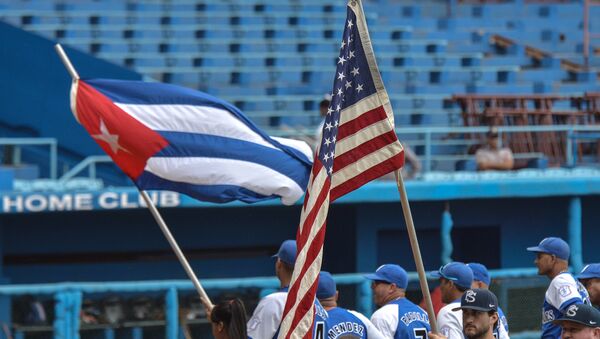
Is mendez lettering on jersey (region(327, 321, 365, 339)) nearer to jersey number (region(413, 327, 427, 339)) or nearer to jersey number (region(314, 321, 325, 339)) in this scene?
jersey number (region(314, 321, 325, 339))

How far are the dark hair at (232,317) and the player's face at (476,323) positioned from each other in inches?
38.5

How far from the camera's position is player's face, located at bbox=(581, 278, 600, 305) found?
24.8 feet

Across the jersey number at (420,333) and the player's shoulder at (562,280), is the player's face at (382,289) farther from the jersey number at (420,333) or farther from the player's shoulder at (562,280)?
the player's shoulder at (562,280)

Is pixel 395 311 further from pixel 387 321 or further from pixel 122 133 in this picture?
pixel 122 133

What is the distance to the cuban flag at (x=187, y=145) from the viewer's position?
730 cm

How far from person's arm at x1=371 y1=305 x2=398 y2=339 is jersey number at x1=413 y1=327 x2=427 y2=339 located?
112mm

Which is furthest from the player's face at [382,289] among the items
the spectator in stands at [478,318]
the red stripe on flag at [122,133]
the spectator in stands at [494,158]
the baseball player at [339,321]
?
the spectator in stands at [494,158]

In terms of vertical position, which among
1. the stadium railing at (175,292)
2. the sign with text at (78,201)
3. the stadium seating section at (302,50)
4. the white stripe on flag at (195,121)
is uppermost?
the stadium seating section at (302,50)

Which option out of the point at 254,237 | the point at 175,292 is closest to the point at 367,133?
the point at 175,292

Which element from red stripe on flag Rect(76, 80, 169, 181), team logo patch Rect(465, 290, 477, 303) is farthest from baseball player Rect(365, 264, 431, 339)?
red stripe on flag Rect(76, 80, 169, 181)

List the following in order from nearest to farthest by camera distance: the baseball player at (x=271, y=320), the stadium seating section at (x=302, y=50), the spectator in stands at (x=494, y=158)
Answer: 1. the baseball player at (x=271, y=320)
2. the spectator in stands at (x=494, y=158)
3. the stadium seating section at (x=302, y=50)

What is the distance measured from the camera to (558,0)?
828 inches

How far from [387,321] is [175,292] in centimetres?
340

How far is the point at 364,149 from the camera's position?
5902 millimetres
